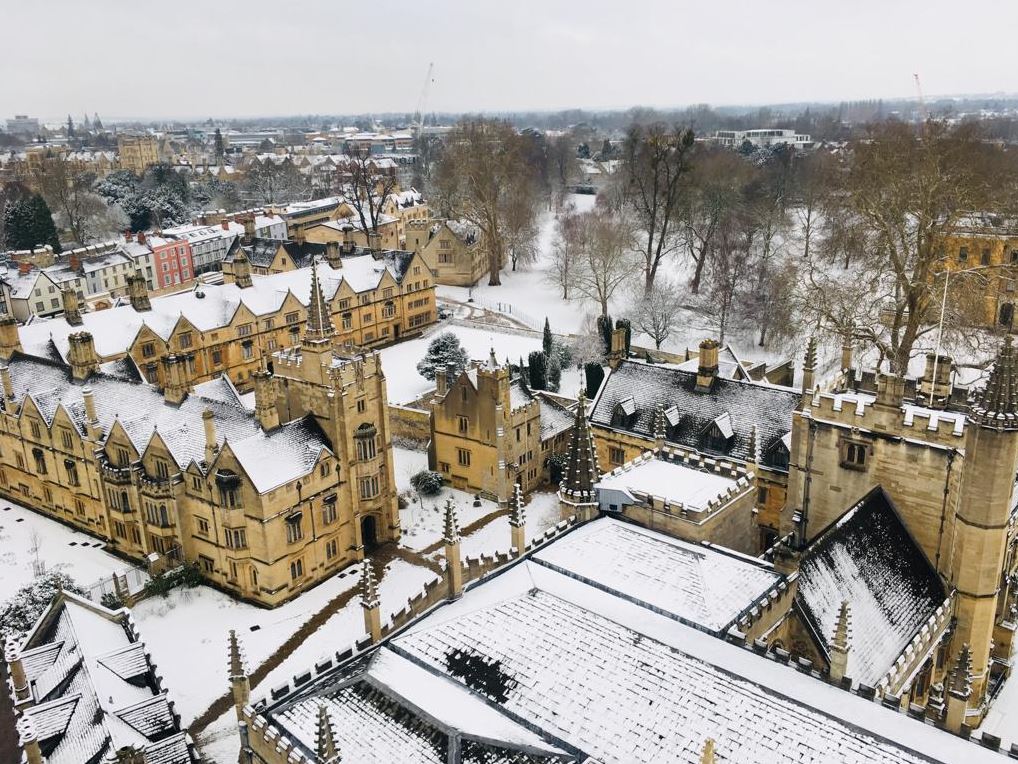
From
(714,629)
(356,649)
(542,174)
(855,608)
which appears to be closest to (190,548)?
(356,649)

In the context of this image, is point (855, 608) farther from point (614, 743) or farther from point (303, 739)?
point (303, 739)

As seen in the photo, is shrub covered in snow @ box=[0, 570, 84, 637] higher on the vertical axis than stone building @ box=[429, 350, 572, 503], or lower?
lower

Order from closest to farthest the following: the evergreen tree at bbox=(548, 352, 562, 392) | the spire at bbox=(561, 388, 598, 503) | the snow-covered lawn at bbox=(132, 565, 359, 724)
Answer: the spire at bbox=(561, 388, 598, 503)
the snow-covered lawn at bbox=(132, 565, 359, 724)
the evergreen tree at bbox=(548, 352, 562, 392)

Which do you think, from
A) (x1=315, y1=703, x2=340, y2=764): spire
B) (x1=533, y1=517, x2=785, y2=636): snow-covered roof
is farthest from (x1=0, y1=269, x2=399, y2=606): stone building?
(x1=315, y1=703, x2=340, y2=764): spire

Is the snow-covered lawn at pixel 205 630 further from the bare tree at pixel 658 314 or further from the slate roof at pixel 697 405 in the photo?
the bare tree at pixel 658 314

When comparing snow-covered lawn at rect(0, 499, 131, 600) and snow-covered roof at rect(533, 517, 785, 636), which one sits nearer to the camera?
snow-covered roof at rect(533, 517, 785, 636)

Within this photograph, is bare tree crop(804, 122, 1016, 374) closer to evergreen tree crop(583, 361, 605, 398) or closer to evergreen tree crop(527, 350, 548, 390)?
evergreen tree crop(583, 361, 605, 398)

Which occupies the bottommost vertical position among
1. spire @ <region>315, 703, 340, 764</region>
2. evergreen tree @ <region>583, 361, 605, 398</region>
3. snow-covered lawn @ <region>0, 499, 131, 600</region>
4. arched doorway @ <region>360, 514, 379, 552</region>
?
snow-covered lawn @ <region>0, 499, 131, 600</region>
